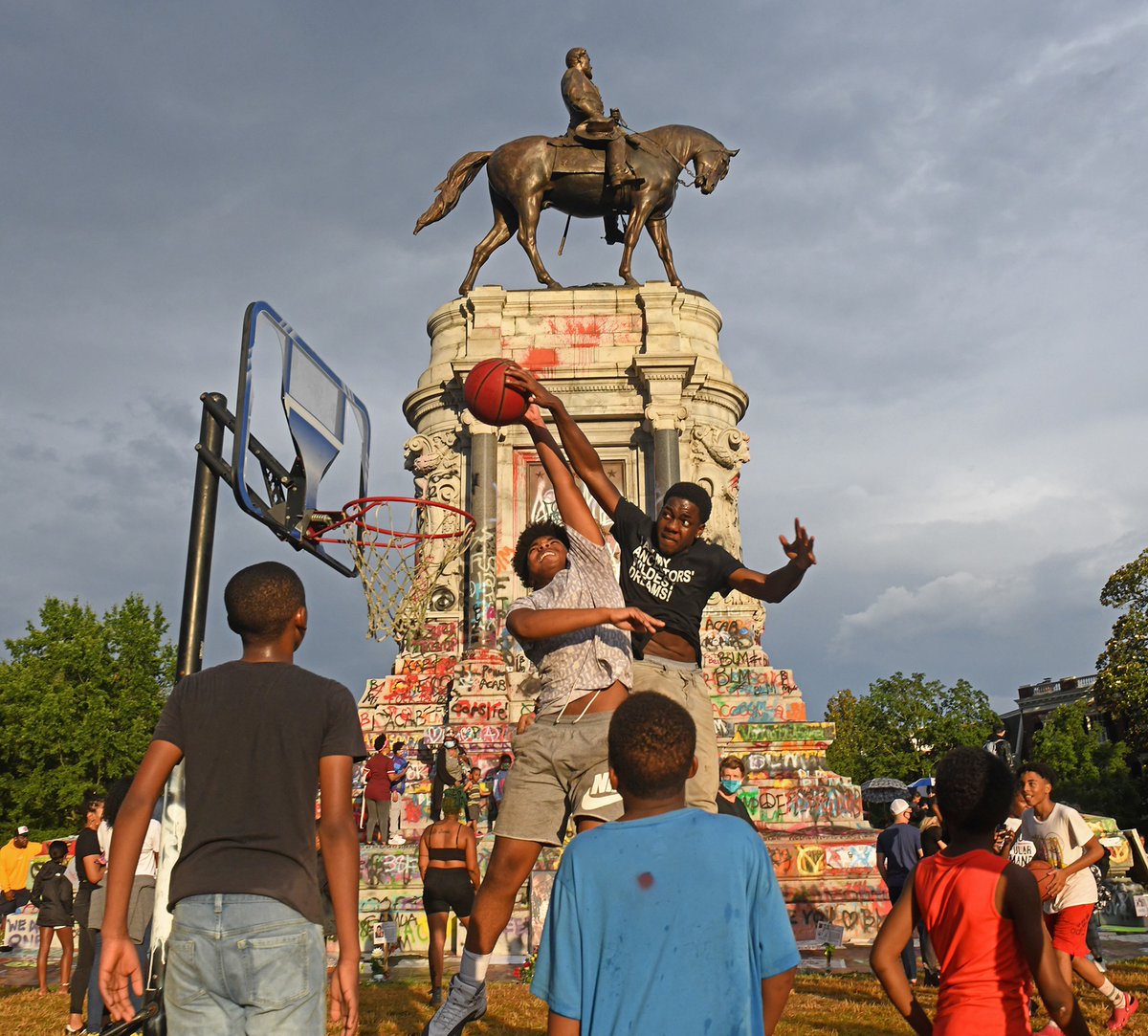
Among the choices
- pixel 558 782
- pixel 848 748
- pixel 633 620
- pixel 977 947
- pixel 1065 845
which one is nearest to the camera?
pixel 977 947

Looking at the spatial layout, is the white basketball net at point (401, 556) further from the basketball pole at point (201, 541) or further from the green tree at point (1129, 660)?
the green tree at point (1129, 660)

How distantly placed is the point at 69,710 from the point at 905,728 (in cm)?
4451

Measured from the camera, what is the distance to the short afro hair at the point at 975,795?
4.68 m

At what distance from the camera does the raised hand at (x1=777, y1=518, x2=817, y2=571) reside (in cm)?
609

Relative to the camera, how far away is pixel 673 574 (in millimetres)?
6555

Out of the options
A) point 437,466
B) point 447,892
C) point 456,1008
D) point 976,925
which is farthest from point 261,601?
point 437,466

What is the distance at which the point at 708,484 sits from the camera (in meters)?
23.5

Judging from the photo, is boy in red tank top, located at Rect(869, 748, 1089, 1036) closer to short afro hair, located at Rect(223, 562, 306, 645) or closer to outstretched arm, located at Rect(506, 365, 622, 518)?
short afro hair, located at Rect(223, 562, 306, 645)

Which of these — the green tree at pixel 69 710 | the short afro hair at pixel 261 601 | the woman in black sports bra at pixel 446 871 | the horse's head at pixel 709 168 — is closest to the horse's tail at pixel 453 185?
the horse's head at pixel 709 168

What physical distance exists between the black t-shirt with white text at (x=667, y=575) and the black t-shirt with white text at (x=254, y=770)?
2679mm

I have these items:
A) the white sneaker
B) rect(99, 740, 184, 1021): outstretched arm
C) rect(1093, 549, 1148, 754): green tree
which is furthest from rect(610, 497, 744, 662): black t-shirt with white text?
rect(1093, 549, 1148, 754): green tree

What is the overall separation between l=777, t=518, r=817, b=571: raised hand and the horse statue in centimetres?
1899

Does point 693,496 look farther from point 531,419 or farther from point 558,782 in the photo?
point 558,782

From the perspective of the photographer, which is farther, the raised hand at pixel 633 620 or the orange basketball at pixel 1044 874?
the orange basketball at pixel 1044 874
